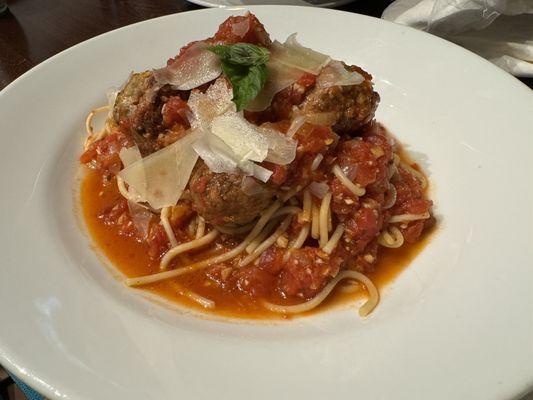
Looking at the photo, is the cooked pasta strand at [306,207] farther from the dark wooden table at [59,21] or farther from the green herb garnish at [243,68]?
the dark wooden table at [59,21]

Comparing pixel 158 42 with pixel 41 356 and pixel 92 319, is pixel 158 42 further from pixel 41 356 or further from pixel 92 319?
pixel 41 356

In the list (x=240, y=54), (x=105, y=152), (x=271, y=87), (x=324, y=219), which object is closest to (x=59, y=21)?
(x=105, y=152)

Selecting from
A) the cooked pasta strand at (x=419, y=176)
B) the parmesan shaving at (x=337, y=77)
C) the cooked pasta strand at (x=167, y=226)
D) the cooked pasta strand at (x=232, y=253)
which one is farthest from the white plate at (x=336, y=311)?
the parmesan shaving at (x=337, y=77)

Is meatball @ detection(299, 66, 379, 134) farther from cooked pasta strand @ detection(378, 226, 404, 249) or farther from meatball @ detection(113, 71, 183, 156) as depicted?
meatball @ detection(113, 71, 183, 156)

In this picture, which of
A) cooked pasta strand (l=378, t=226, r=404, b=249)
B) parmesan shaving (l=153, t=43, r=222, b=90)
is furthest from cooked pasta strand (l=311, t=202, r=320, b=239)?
parmesan shaving (l=153, t=43, r=222, b=90)

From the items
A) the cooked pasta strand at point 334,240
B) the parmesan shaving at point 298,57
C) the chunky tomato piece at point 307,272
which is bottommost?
the chunky tomato piece at point 307,272

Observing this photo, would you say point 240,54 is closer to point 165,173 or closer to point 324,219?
point 165,173
